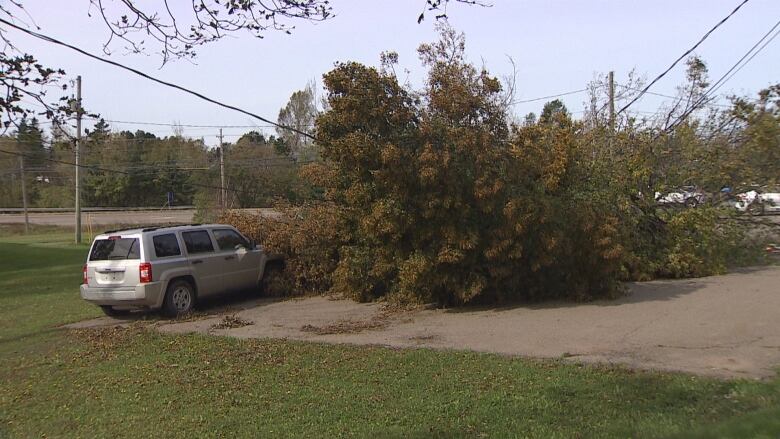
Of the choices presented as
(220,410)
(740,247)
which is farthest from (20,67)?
(740,247)

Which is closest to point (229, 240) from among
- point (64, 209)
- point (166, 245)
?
point (166, 245)

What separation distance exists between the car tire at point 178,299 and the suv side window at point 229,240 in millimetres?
1297

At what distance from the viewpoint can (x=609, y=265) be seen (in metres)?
11.6

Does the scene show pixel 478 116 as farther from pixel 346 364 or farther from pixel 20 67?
pixel 20 67

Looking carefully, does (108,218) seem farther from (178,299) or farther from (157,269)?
(157,269)

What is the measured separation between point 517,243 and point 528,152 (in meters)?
1.73

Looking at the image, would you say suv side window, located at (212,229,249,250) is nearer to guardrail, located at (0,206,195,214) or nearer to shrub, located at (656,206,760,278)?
shrub, located at (656,206,760,278)

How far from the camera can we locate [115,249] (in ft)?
39.7

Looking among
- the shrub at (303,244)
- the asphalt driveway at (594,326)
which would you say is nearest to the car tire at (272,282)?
the shrub at (303,244)

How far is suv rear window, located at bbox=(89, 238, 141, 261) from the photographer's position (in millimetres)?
11938

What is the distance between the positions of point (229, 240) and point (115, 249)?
247cm

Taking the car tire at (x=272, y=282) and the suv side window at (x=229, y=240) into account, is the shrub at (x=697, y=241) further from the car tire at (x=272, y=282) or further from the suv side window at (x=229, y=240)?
the suv side window at (x=229, y=240)

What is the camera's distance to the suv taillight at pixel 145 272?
11.7 metres

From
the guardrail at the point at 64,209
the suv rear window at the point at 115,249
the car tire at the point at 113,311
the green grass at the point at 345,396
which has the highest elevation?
the guardrail at the point at 64,209
